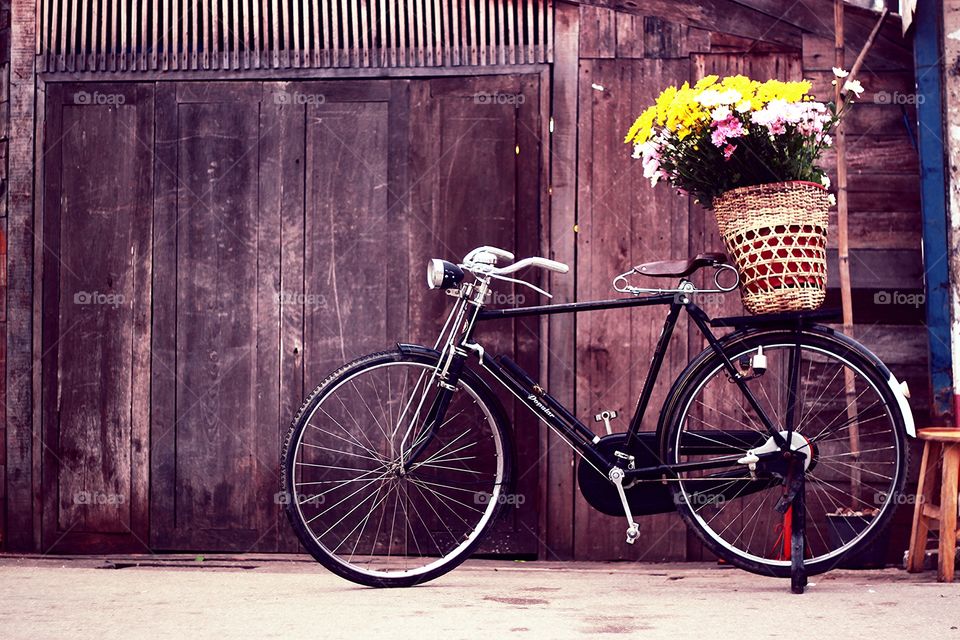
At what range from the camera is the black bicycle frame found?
4.18 meters

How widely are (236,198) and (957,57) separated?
3.49m

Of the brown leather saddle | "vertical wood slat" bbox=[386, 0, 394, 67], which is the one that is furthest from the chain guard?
"vertical wood slat" bbox=[386, 0, 394, 67]

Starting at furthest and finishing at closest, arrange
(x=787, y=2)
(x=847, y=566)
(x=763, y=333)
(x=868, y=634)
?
1. (x=787, y=2)
2. (x=847, y=566)
3. (x=763, y=333)
4. (x=868, y=634)

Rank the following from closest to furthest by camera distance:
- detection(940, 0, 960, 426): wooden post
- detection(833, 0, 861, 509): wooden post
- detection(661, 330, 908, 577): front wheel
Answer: detection(661, 330, 908, 577): front wheel → detection(940, 0, 960, 426): wooden post → detection(833, 0, 861, 509): wooden post

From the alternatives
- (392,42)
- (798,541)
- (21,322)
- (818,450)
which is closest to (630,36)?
(392,42)

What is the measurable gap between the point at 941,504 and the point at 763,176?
1.65 m

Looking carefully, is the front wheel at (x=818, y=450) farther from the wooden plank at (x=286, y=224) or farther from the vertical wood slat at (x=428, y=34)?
the vertical wood slat at (x=428, y=34)

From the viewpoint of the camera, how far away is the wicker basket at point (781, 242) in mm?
3938

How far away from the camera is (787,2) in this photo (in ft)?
18.4

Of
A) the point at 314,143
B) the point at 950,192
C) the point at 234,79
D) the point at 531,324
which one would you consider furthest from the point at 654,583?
the point at 234,79

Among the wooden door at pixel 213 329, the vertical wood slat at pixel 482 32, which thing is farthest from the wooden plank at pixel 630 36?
the wooden door at pixel 213 329

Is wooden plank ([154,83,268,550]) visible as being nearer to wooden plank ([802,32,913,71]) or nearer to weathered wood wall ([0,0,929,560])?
weathered wood wall ([0,0,929,560])

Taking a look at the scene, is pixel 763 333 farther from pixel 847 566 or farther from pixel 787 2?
pixel 787 2

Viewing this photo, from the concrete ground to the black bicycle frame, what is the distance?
468 millimetres
